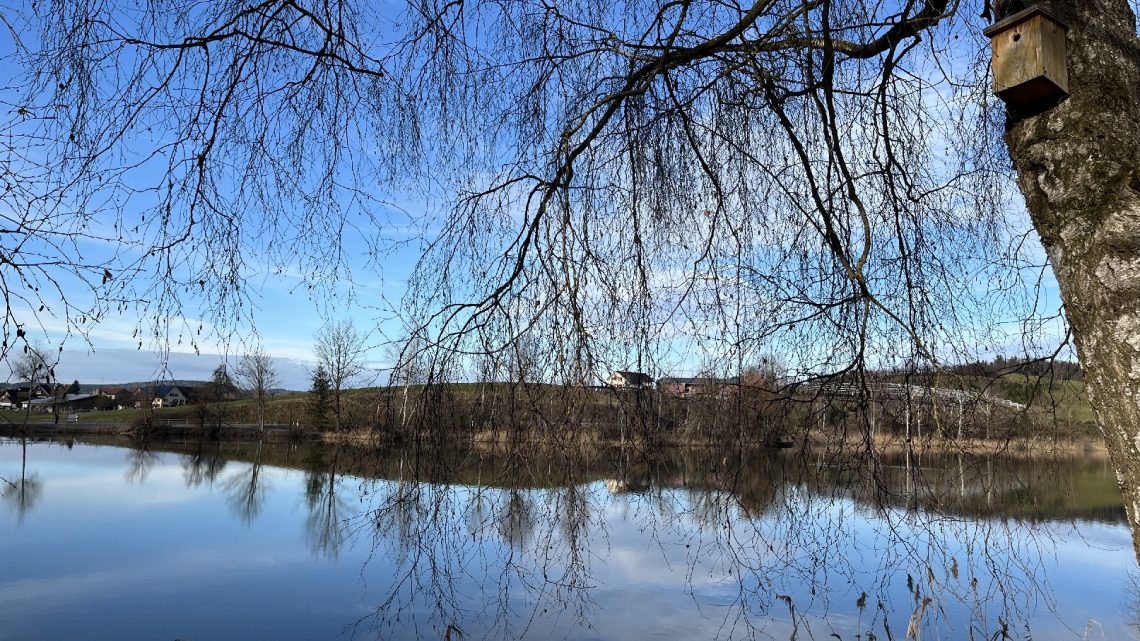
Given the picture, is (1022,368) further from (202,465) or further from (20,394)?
(202,465)

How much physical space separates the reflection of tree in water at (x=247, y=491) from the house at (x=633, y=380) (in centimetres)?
1066

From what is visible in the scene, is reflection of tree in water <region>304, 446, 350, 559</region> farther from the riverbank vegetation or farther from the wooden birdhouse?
the wooden birdhouse

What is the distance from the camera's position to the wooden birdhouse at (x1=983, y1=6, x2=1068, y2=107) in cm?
158

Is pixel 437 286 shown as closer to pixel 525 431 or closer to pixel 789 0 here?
pixel 525 431

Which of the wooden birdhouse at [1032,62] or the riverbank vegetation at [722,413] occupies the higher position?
the wooden birdhouse at [1032,62]

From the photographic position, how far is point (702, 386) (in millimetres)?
2377

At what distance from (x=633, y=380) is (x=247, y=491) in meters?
14.0

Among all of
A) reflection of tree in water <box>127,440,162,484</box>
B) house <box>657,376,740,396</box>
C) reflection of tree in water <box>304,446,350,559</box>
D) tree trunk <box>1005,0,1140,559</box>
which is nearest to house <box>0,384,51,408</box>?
house <box>657,376,740,396</box>

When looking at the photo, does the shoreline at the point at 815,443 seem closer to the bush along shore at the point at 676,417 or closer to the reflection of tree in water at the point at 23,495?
the bush along shore at the point at 676,417

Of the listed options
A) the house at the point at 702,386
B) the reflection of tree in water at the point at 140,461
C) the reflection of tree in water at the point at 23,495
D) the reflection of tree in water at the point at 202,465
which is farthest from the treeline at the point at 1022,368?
the reflection of tree in water at the point at 140,461

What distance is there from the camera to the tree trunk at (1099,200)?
1.36 m

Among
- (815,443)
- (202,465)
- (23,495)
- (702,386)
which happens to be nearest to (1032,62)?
(702,386)

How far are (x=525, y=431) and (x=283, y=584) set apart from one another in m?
6.90

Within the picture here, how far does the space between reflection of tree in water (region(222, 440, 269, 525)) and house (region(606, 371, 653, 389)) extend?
10.7 metres
